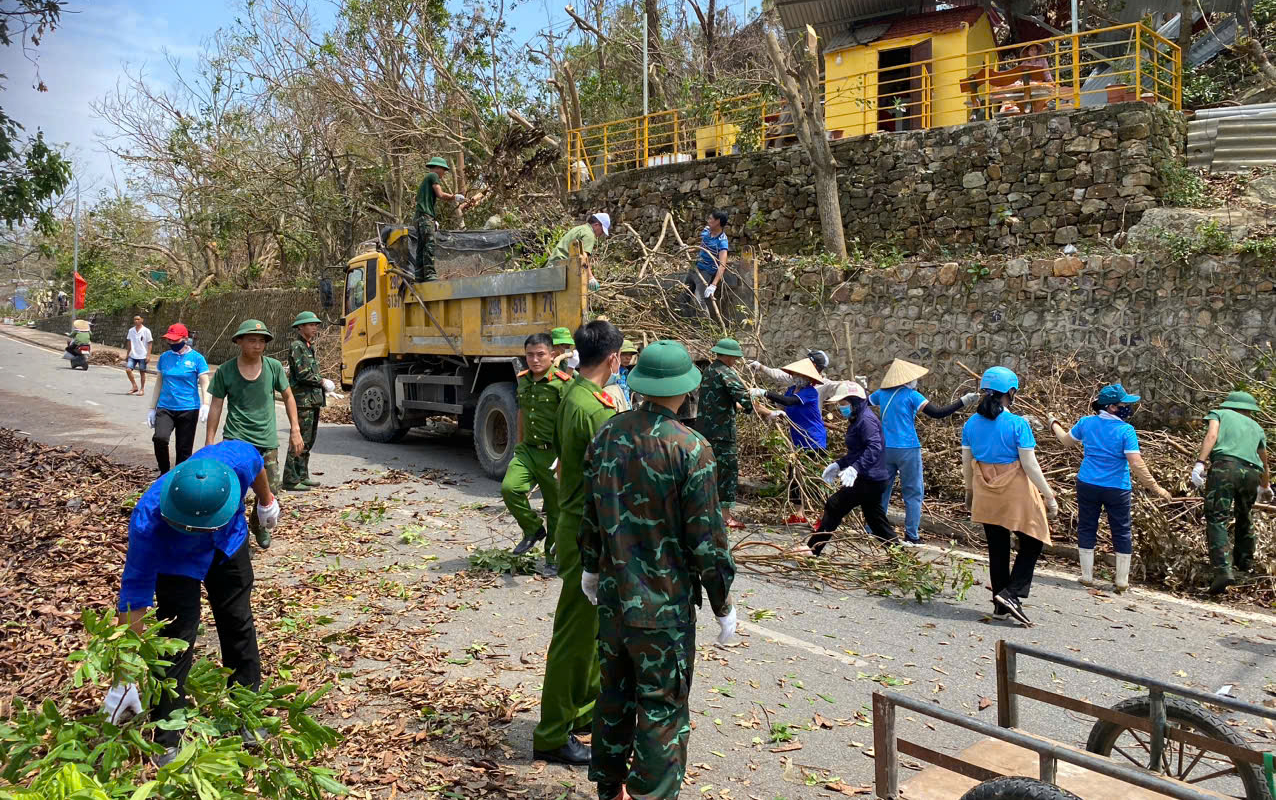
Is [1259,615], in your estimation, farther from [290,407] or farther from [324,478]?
[324,478]

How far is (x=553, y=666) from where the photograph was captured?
12.9ft

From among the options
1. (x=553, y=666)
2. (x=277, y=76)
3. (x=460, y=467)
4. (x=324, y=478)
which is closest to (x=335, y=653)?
(x=553, y=666)

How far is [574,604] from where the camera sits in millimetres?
3900

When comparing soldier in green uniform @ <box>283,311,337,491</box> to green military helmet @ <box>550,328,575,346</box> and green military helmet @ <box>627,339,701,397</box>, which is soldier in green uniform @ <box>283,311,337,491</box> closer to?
green military helmet @ <box>550,328,575,346</box>

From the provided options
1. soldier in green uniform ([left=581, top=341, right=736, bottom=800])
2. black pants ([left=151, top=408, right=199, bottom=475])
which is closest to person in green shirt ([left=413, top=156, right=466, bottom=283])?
black pants ([left=151, top=408, right=199, bottom=475])

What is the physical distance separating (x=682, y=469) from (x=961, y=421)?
8.11 metres

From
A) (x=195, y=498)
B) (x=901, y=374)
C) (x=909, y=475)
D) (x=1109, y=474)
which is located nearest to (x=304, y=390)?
(x=901, y=374)

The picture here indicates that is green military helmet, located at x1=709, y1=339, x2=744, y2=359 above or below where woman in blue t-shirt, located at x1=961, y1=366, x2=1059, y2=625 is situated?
above

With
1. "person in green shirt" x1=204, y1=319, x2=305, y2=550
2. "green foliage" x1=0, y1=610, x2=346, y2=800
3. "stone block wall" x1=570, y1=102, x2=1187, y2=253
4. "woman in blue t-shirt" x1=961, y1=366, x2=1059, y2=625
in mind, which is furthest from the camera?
"stone block wall" x1=570, y1=102, x2=1187, y2=253

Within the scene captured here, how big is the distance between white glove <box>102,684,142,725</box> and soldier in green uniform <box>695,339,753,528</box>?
4.99 metres

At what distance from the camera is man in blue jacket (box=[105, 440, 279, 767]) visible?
3492 mm

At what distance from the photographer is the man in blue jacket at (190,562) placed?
11.5 feet

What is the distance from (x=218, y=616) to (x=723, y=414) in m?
4.67

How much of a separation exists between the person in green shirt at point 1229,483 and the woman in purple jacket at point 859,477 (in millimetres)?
2493
